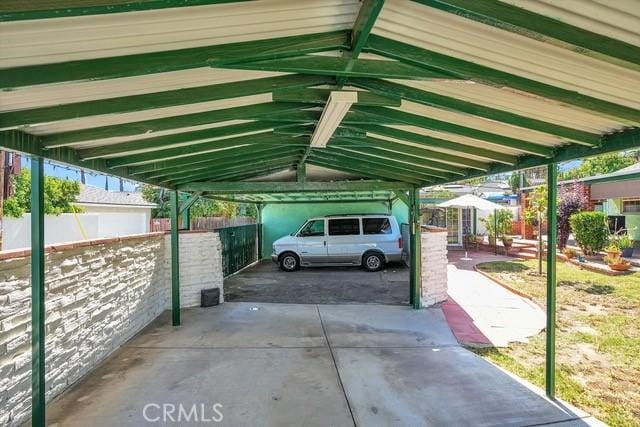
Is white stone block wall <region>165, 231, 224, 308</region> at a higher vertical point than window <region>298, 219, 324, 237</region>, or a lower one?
lower

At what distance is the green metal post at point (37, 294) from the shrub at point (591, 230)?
14.4m

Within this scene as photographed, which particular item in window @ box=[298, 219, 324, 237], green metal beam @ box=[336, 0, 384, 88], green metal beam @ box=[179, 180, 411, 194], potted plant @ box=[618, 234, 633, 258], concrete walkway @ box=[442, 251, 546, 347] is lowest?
concrete walkway @ box=[442, 251, 546, 347]

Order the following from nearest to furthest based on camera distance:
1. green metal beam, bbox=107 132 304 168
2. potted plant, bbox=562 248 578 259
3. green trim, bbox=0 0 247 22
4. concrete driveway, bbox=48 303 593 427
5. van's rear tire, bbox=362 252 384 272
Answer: green trim, bbox=0 0 247 22 < concrete driveway, bbox=48 303 593 427 < green metal beam, bbox=107 132 304 168 < van's rear tire, bbox=362 252 384 272 < potted plant, bbox=562 248 578 259

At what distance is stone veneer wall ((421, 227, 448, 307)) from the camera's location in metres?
7.26

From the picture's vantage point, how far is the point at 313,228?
11.8m

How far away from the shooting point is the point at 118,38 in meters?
1.61

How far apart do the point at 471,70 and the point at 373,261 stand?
9.82 meters

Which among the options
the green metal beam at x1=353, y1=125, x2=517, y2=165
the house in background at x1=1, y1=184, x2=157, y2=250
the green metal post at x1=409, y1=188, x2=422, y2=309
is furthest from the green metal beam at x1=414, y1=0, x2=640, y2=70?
the house in background at x1=1, y1=184, x2=157, y2=250

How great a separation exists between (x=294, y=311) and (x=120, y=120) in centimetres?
502

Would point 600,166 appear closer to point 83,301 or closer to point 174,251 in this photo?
point 174,251

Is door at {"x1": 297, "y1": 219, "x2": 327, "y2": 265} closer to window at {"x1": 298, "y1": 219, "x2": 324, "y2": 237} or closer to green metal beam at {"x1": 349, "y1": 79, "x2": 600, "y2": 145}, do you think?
window at {"x1": 298, "y1": 219, "x2": 324, "y2": 237}

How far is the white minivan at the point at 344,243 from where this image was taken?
37.8ft

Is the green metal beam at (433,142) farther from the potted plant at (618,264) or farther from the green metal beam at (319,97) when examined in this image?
the potted plant at (618,264)

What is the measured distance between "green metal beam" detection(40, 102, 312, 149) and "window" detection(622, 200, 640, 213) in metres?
18.3
